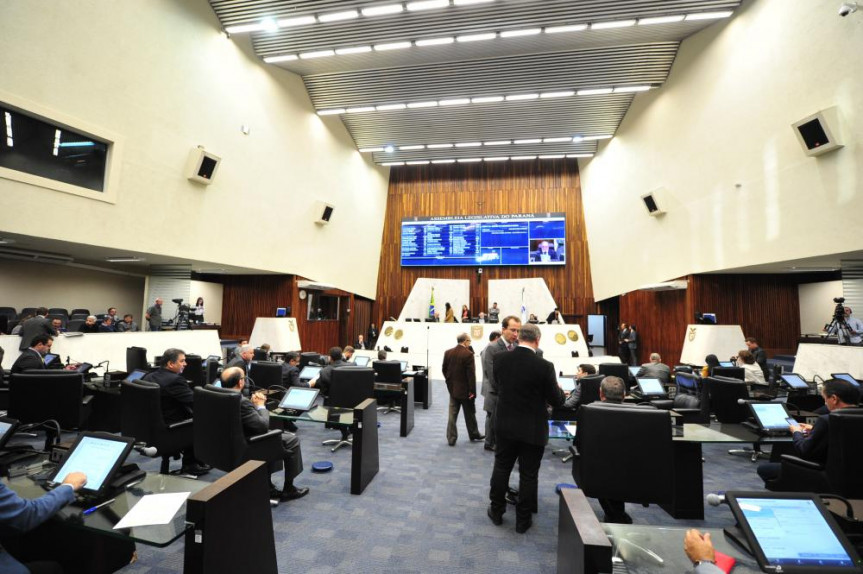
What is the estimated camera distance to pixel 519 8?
7.98 metres

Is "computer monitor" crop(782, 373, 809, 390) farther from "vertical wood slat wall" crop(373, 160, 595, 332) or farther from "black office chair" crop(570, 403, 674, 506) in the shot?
"vertical wood slat wall" crop(373, 160, 595, 332)

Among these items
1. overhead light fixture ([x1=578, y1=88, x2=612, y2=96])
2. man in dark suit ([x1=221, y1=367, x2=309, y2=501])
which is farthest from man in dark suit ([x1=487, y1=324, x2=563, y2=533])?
overhead light fixture ([x1=578, y1=88, x2=612, y2=96])

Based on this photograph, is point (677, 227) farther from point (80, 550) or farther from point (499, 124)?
point (80, 550)

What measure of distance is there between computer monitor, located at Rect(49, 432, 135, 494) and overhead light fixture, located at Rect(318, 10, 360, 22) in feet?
29.0

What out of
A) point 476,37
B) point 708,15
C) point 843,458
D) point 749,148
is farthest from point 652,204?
point 843,458

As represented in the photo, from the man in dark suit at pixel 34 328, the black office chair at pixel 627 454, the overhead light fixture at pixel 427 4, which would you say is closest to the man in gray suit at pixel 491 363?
the black office chair at pixel 627 454

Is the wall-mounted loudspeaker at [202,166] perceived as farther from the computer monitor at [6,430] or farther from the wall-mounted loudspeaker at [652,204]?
the wall-mounted loudspeaker at [652,204]

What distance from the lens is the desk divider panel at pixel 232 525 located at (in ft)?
5.11

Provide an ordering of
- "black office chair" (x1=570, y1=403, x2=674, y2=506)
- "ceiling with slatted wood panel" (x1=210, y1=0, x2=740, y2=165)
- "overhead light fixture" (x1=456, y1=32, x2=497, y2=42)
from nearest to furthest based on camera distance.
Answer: "black office chair" (x1=570, y1=403, x2=674, y2=506)
"ceiling with slatted wood panel" (x1=210, y1=0, x2=740, y2=165)
"overhead light fixture" (x1=456, y1=32, x2=497, y2=42)

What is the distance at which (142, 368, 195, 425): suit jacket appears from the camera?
3.48 m

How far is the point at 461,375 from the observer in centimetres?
489

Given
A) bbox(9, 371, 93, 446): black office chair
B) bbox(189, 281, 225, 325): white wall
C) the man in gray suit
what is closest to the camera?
bbox(9, 371, 93, 446): black office chair

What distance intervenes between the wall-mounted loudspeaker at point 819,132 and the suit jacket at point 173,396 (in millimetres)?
9242

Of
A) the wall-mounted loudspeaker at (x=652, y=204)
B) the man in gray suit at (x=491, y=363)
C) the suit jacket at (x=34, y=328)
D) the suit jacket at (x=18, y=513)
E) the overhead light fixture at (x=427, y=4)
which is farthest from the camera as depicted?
the wall-mounted loudspeaker at (x=652, y=204)
